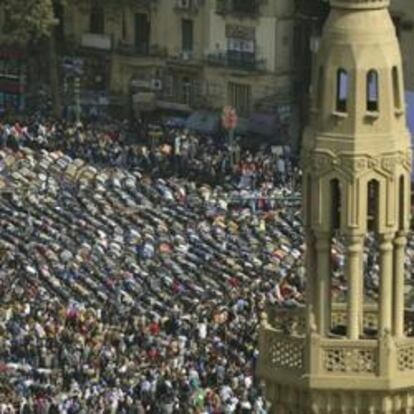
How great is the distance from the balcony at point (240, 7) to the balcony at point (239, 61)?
6.13ft

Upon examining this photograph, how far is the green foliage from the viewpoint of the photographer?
117 m

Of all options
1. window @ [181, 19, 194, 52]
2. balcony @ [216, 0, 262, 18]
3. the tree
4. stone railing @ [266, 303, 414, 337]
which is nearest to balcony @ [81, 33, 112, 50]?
the tree

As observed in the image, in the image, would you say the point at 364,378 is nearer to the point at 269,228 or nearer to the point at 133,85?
the point at 269,228

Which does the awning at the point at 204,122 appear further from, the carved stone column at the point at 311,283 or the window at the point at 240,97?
the carved stone column at the point at 311,283

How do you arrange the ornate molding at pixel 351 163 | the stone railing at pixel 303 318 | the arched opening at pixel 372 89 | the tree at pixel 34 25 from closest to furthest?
the arched opening at pixel 372 89
the ornate molding at pixel 351 163
the stone railing at pixel 303 318
the tree at pixel 34 25

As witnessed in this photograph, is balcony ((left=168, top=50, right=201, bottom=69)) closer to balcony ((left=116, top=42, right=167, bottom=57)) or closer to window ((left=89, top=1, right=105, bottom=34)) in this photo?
balcony ((left=116, top=42, right=167, bottom=57))

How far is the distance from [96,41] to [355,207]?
96.6m

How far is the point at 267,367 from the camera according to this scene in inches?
1080

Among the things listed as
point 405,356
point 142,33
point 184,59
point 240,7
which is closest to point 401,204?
point 405,356

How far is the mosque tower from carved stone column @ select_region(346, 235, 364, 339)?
0.01 m

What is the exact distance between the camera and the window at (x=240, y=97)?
11706 cm

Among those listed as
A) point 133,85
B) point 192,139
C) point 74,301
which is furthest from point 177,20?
point 74,301

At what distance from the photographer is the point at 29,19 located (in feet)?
385

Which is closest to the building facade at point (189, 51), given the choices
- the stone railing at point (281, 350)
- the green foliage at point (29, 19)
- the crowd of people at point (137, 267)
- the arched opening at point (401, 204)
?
the green foliage at point (29, 19)
